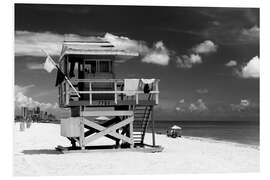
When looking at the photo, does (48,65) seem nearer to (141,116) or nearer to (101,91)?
(101,91)

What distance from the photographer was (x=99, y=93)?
19.4m

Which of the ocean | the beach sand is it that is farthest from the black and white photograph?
Answer: the ocean

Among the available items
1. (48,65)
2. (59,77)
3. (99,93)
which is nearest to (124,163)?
(99,93)

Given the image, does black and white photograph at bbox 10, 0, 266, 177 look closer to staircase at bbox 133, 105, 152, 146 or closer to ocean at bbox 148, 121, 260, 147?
staircase at bbox 133, 105, 152, 146

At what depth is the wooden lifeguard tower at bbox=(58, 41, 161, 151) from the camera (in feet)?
61.9

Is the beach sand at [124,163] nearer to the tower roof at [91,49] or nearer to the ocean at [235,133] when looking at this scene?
the ocean at [235,133]

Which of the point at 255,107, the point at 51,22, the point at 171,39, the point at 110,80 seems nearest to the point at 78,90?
the point at 110,80

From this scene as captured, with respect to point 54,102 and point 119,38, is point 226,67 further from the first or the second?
point 54,102

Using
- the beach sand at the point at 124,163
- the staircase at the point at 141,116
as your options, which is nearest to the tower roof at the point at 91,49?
the staircase at the point at 141,116

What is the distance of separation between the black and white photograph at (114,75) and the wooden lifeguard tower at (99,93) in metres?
0.03

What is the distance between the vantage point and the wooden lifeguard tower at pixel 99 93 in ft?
61.9

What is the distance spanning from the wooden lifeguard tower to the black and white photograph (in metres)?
0.03
